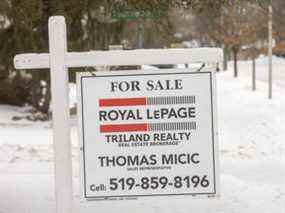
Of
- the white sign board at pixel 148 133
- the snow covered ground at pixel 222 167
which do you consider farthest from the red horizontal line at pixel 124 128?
the snow covered ground at pixel 222 167

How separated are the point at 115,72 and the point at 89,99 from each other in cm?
25

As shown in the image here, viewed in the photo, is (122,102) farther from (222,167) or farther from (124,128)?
(222,167)

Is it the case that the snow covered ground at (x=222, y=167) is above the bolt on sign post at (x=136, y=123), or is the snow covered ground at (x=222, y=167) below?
below

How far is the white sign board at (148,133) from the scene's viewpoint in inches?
171

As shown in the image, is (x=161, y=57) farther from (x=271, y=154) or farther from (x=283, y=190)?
(x=271, y=154)

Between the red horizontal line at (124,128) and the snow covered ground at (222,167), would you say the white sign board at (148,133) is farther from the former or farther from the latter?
the snow covered ground at (222,167)

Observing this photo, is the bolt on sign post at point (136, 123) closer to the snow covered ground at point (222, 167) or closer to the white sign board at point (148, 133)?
the white sign board at point (148, 133)

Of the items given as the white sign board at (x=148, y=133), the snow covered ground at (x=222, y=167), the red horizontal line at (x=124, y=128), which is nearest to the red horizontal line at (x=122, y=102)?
the white sign board at (x=148, y=133)

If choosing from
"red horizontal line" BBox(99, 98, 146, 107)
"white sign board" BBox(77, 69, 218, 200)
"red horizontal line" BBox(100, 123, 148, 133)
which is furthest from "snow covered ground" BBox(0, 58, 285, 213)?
"red horizontal line" BBox(99, 98, 146, 107)

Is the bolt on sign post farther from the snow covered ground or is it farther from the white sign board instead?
the snow covered ground

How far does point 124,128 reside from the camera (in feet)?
14.4

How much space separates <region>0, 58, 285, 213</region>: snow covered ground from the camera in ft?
24.1

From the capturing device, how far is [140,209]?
23.7 ft

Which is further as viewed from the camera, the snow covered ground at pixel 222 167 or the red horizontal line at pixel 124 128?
the snow covered ground at pixel 222 167
